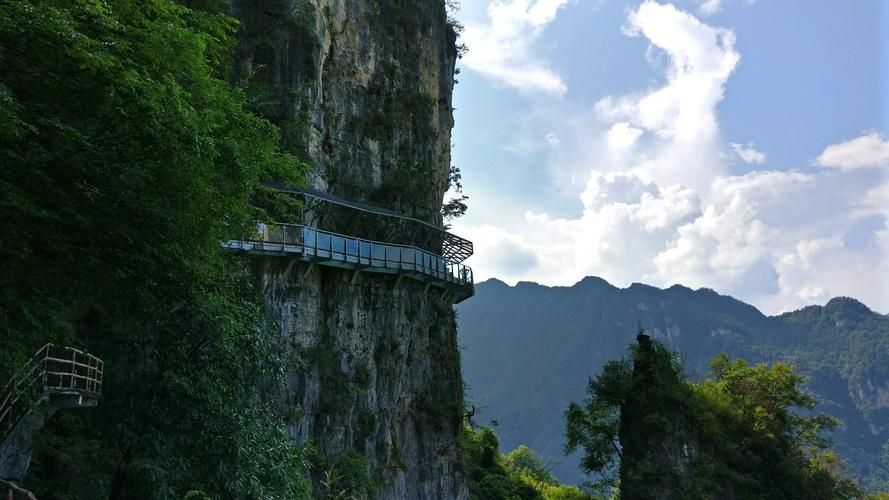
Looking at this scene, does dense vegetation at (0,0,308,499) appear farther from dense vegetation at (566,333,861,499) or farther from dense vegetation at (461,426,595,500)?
dense vegetation at (461,426,595,500)

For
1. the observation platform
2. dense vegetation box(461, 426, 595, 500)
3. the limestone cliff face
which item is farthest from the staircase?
dense vegetation box(461, 426, 595, 500)

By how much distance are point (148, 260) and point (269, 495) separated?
584cm

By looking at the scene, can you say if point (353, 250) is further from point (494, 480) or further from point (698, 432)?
point (494, 480)

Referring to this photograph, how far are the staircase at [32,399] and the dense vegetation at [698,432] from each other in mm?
28361

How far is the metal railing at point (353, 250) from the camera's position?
98.0ft

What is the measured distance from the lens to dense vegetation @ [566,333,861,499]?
121 feet

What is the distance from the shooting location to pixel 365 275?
116 feet

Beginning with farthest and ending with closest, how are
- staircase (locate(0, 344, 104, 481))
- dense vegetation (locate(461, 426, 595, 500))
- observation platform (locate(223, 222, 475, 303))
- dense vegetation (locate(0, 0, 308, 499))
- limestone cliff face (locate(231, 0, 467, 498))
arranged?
dense vegetation (locate(461, 426, 595, 500))
limestone cliff face (locate(231, 0, 467, 498))
observation platform (locate(223, 222, 475, 303))
staircase (locate(0, 344, 104, 481))
dense vegetation (locate(0, 0, 308, 499))

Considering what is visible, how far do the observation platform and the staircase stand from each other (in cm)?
1061

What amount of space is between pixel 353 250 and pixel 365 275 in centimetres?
221

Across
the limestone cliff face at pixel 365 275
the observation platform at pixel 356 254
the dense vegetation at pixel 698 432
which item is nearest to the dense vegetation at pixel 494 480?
the dense vegetation at pixel 698 432

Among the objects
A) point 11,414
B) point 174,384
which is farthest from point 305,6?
point 11,414

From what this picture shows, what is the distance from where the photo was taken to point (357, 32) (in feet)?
134

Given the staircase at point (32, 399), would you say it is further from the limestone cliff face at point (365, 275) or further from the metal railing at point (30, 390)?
the limestone cliff face at point (365, 275)
